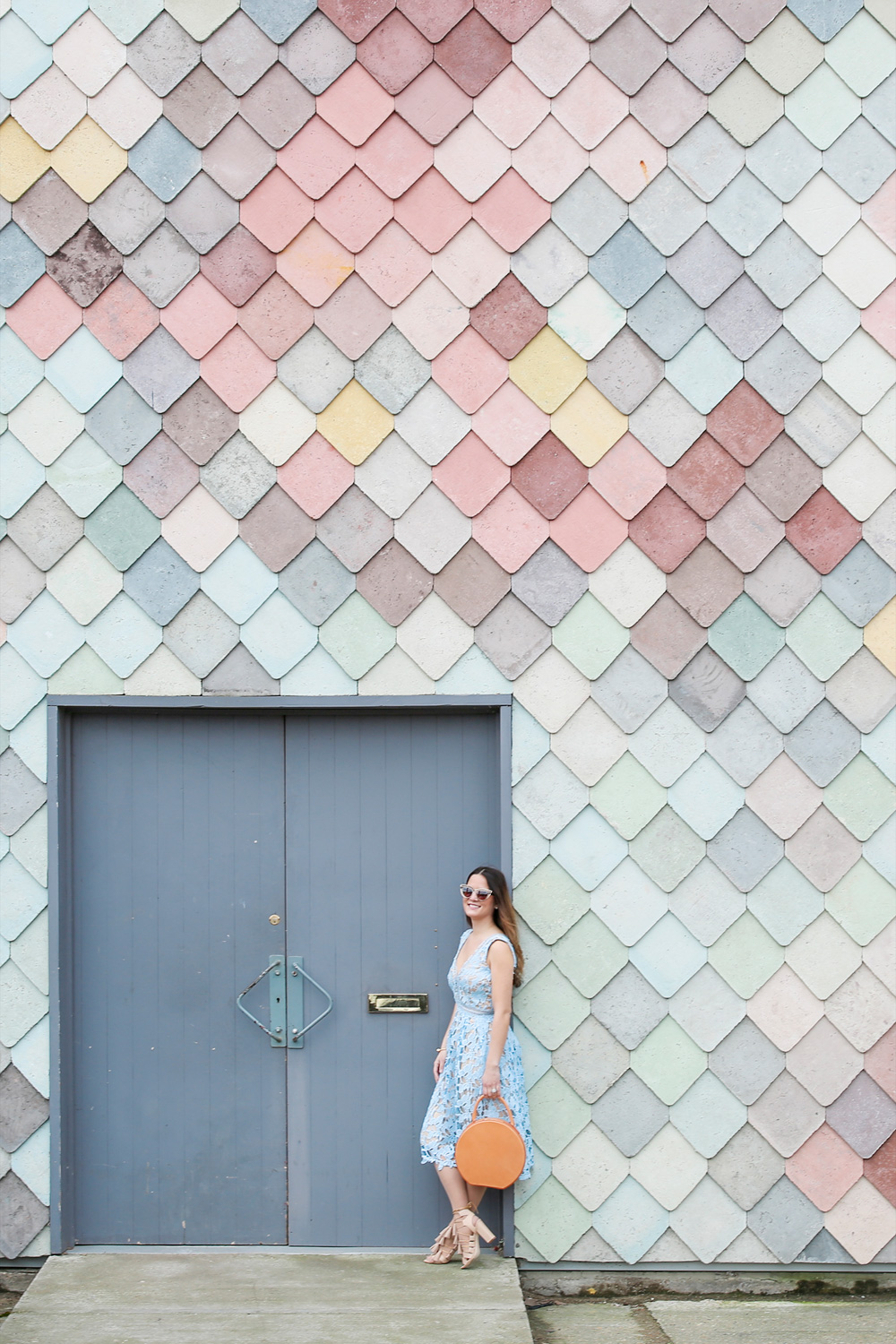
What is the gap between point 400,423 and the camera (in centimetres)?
470

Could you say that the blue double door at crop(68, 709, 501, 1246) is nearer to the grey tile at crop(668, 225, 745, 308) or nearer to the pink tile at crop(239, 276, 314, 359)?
the pink tile at crop(239, 276, 314, 359)

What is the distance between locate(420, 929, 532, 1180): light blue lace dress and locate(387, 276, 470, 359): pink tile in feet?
8.25

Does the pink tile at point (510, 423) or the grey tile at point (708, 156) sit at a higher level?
the grey tile at point (708, 156)

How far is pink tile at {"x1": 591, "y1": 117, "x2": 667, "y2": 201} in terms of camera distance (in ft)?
15.4

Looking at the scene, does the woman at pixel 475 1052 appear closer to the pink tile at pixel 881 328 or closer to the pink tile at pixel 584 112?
the pink tile at pixel 881 328

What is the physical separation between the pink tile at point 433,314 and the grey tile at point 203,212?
826 mm

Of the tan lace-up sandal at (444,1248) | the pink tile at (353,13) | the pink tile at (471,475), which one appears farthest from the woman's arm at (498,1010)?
the pink tile at (353,13)

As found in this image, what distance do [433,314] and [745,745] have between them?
226cm

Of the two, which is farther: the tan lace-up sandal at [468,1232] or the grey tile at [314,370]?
the grey tile at [314,370]

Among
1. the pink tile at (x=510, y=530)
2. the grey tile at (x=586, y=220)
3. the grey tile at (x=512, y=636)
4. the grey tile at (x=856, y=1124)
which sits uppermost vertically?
the grey tile at (x=586, y=220)

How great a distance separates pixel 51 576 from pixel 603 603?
2.36 metres

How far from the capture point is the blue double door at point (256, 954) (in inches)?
186

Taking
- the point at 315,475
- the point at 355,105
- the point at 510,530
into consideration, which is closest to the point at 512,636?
the point at 510,530

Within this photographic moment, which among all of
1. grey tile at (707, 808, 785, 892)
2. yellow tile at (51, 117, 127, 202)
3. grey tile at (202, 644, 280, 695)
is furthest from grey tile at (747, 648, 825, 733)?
yellow tile at (51, 117, 127, 202)
